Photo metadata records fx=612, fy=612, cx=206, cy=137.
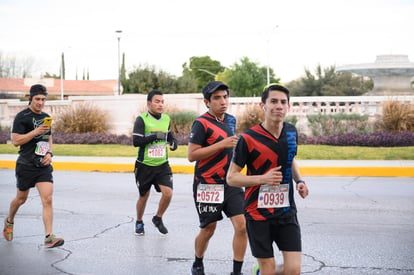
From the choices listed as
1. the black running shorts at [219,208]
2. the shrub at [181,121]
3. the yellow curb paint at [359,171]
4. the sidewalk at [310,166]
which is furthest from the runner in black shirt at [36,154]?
the shrub at [181,121]

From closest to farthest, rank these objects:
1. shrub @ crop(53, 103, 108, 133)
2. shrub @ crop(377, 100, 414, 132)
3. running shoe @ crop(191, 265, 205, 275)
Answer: running shoe @ crop(191, 265, 205, 275) < shrub @ crop(377, 100, 414, 132) < shrub @ crop(53, 103, 108, 133)

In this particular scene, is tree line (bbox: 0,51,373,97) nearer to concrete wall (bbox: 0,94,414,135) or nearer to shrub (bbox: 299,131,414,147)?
concrete wall (bbox: 0,94,414,135)

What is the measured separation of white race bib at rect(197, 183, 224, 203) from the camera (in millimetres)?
5633

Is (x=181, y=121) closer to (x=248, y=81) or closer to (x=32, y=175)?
(x=32, y=175)

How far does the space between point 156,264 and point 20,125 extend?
2.30 m

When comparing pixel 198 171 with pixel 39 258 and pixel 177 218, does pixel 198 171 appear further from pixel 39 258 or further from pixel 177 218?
pixel 177 218

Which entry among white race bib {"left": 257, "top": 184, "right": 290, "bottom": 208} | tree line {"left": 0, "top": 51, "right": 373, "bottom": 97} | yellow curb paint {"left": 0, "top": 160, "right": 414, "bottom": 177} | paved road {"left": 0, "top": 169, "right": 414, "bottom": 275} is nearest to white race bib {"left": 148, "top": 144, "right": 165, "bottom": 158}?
paved road {"left": 0, "top": 169, "right": 414, "bottom": 275}

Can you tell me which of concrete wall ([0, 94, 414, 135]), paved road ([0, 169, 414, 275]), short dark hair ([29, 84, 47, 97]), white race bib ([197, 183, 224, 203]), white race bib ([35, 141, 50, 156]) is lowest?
paved road ([0, 169, 414, 275])

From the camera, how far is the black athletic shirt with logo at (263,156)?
4.38m

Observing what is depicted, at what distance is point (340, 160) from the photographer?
16062mm

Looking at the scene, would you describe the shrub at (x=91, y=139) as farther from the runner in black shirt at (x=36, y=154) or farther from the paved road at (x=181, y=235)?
the runner in black shirt at (x=36, y=154)

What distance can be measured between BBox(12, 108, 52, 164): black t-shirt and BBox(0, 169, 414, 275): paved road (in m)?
1.09

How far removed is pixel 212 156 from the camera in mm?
5652

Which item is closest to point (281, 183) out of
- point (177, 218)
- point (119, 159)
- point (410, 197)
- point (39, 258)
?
point (39, 258)
